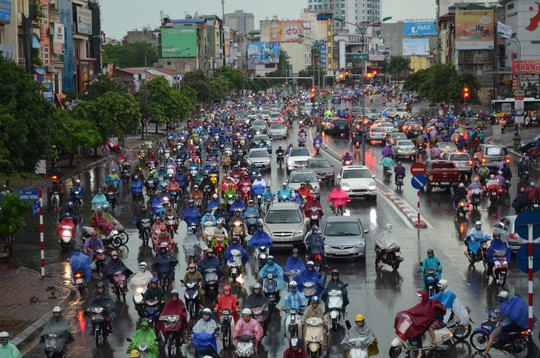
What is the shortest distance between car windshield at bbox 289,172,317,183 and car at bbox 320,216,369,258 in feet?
42.0

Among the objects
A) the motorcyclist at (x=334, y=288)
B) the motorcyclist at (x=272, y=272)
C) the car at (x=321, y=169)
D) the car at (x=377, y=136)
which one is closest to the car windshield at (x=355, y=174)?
the car at (x=321, y=169)

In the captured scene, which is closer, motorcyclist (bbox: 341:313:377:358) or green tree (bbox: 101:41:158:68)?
motorcyclist (bbox: 341:313:377:358)

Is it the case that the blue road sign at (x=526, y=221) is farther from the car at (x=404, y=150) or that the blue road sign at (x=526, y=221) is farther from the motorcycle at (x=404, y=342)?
the car at (x=404, y=150)

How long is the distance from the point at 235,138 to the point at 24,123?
26.5 m

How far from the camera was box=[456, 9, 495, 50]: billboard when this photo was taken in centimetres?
12662

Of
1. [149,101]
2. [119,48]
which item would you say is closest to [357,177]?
[149,101]

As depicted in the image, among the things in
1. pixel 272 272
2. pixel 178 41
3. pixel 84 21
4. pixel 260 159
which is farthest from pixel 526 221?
pixel 178 41

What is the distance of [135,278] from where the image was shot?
20547 mm

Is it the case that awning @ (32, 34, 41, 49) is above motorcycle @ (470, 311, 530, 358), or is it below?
above

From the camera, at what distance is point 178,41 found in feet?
567

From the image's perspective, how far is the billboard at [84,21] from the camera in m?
97.8

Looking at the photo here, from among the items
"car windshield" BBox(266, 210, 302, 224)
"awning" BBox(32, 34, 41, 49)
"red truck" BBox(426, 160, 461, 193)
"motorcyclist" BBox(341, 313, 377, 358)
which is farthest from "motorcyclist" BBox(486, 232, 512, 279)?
"awning" BBox(32, 34, 41, 49)

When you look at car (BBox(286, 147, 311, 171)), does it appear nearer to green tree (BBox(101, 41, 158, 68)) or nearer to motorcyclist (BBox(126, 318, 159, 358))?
motorcyclist (BBox(126, 318, 159, 358))

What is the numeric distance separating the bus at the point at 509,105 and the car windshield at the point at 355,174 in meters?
53.2
